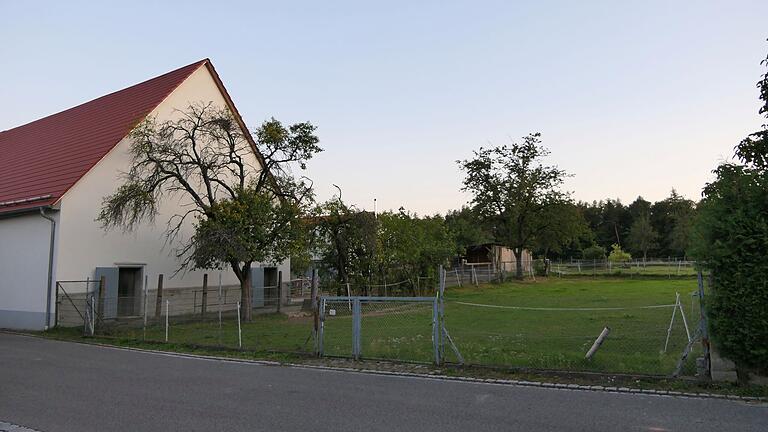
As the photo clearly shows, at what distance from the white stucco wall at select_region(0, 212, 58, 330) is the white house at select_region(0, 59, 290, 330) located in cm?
4

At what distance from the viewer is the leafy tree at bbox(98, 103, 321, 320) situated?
62.4ft

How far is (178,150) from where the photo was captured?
70.9 ft

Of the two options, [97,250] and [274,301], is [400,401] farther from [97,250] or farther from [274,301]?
[274,301]

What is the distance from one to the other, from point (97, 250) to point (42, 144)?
8786 mm

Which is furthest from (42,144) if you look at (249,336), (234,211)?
(249,336)

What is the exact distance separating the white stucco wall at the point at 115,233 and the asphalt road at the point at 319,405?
9.92 m

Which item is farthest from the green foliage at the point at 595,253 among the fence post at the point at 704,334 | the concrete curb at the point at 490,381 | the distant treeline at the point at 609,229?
the concrete curb at the point at 490,381

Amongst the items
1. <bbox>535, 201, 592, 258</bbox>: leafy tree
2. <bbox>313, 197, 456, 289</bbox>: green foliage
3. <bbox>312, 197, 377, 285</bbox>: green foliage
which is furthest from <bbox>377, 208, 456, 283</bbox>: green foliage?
<bbox>535, 201, 592, 258</bbox>: leafy tree

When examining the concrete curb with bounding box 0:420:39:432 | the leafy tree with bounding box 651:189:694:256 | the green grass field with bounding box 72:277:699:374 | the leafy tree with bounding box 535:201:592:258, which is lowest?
the concrete curb with bounding box 0:420:39:432

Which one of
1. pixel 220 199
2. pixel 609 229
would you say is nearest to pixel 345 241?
pixel 220 199

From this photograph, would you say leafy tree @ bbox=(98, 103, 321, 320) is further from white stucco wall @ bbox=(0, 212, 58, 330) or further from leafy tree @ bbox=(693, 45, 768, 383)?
leafy tree @ bbox=(693, 45, 768, 383)

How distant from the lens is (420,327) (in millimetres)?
17500

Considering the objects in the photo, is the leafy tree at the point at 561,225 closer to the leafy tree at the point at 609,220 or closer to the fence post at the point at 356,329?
the fence post at the point at 356,329

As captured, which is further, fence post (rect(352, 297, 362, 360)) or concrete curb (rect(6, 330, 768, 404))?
fence post (rect(352, 297, 362, 360))
